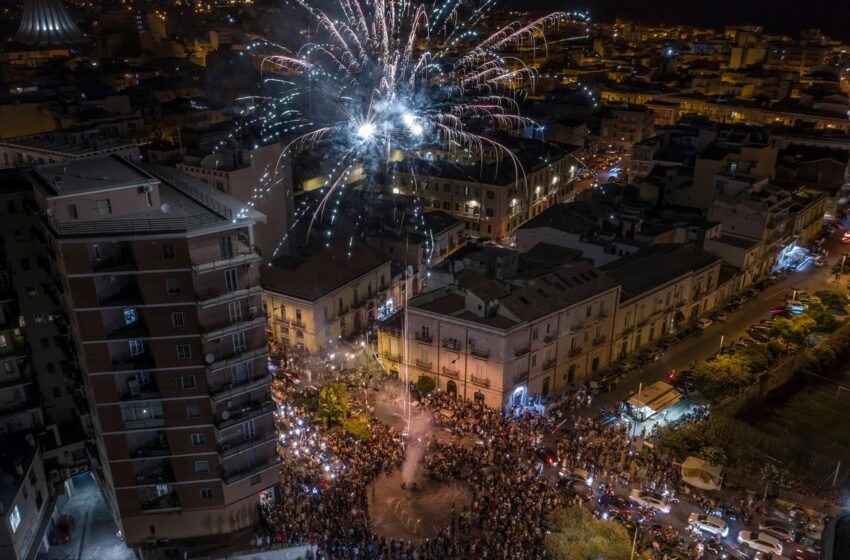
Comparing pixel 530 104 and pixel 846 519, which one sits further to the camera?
pixel 530 104

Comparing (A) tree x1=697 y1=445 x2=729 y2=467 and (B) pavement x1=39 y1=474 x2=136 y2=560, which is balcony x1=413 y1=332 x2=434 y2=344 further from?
(B) pavement x1=39 y1=474 x2=136 y2=560

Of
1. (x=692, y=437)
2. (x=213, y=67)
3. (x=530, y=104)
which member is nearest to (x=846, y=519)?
(x=692, y=437)

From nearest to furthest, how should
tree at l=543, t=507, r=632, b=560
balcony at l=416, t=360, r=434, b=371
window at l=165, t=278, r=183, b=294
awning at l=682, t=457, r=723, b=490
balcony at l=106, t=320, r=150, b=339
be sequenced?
tree at l=543, t=507, r=632, b=560, window at l=165, t=278, r=183, b=294, balcony at l=106, t=320, r=150, b=339, awning at l=682, t=457, r=723, b=490, balcony at l=416, t=360, r=434, b=371

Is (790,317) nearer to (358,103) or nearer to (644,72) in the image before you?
(358,103)

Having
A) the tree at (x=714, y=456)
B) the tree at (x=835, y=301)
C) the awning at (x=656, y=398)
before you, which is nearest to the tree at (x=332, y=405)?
the awning at (x=656, y=398)

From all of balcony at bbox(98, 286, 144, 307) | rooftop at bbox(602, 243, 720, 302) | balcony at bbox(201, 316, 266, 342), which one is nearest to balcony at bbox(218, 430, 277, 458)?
balcony at bbox(201, 316, 266, 342)

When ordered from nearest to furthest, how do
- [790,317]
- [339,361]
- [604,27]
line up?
[339,361] < [790,317] < [604,27]
